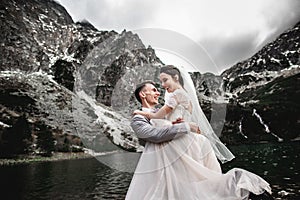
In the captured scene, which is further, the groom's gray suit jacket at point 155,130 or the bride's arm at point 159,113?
the bride's arm at point 159,113

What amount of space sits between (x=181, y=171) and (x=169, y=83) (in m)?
1.16

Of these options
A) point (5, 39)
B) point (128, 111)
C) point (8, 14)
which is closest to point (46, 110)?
point (5, 39)

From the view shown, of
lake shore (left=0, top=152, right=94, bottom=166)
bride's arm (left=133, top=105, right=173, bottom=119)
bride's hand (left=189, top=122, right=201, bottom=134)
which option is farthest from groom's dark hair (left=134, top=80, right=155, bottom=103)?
lake shore (left=0, top=152, right=94, bottom=166)

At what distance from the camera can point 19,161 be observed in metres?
103

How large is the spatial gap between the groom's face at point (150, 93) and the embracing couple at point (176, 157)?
140 mm

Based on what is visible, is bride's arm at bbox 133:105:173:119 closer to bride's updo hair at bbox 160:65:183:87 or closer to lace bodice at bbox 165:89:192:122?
lace bodice at bbox 165:89:192:122

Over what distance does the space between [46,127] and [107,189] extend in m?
101

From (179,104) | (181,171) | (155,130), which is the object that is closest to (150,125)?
(155,130)

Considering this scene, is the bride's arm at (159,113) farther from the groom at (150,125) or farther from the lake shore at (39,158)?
the lake shore at (39,158)

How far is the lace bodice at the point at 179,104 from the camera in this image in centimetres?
459

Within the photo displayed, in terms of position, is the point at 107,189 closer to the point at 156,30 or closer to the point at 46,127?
the point at 156,30

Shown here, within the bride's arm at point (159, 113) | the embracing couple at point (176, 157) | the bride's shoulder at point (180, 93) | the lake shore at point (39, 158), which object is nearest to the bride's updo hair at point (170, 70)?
the embracing couple at point (176, 157)

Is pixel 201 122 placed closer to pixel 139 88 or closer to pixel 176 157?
pixel 176 157

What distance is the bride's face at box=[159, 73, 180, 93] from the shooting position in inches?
189
